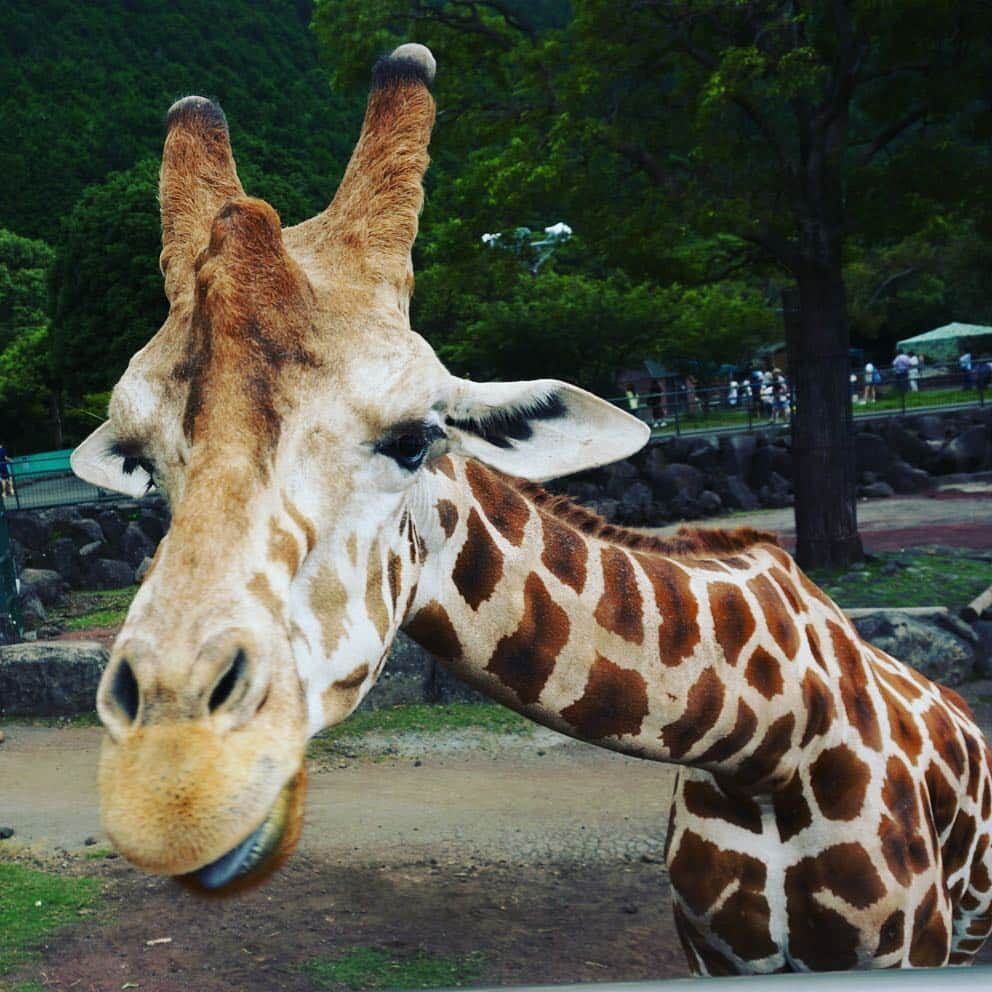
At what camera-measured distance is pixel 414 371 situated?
6.19ft

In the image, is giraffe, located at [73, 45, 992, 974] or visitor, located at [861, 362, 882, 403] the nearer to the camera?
giraffe, located at [73, 45, 992, 974]

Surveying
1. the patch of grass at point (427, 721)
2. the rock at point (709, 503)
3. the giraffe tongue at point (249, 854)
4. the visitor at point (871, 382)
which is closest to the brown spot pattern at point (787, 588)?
the giraffe tongue at point (249, 854)

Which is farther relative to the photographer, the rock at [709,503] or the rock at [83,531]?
the rock at [709,503]

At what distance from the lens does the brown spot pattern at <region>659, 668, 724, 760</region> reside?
238cm

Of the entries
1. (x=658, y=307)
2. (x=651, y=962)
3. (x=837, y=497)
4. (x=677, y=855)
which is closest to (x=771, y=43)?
(x=837, y=497)

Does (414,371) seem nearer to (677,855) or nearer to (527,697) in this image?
(527,697)

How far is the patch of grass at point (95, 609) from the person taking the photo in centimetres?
1193

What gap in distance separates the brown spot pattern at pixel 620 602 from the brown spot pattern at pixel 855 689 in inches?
26.3

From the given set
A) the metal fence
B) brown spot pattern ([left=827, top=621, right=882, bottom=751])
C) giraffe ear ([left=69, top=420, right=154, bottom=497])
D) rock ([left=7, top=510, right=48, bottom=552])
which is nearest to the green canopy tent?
the metal fence

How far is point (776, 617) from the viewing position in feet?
8.80

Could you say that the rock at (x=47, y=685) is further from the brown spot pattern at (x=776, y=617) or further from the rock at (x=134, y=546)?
the rock at (x=134, y=546)

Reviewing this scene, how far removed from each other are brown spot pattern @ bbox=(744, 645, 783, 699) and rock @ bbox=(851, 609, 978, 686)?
16.5 ft

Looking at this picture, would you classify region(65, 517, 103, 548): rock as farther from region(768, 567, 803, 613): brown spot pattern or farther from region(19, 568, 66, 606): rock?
region(768, 567, 803, 613): brown spot pattern

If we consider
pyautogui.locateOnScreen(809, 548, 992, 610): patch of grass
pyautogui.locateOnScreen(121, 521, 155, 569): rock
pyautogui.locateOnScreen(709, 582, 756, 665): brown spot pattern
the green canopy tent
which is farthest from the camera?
the green canopy tent
